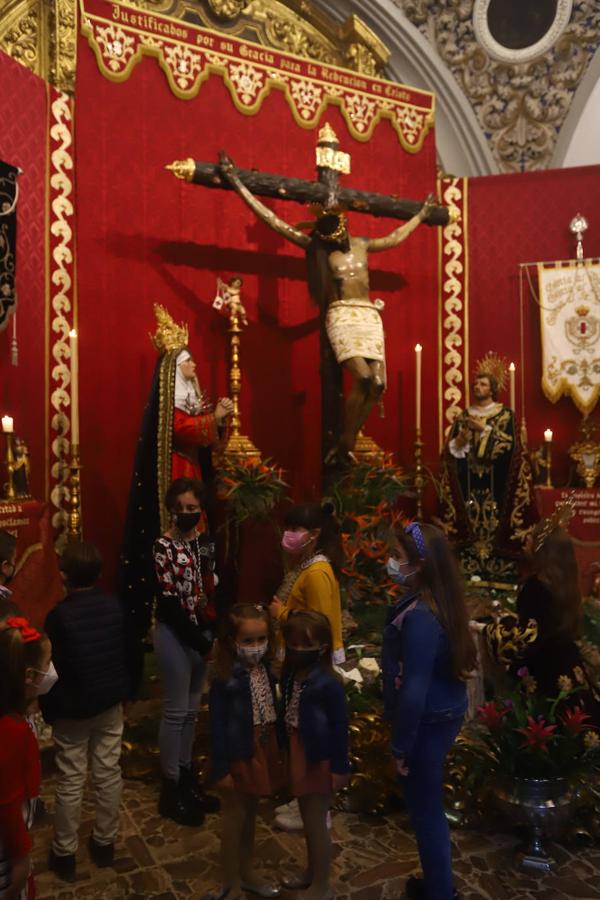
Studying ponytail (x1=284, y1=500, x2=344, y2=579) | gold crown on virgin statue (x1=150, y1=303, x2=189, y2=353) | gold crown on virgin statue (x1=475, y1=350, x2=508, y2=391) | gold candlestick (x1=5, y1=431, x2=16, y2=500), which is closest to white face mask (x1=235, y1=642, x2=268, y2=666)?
ponytail (x1=284, y1=500, x2=344, y2=579)

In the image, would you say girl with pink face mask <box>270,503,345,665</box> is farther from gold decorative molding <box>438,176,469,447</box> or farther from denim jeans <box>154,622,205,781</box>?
gold decorative molding <box>438,176,469,447</box>

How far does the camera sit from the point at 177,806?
363 centimetres

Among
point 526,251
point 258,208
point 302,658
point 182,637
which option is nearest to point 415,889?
point 302,658

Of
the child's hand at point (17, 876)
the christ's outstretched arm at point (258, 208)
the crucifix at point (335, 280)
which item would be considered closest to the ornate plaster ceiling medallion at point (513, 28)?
the crucifix at point (335, 280)

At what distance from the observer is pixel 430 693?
2.77 metres

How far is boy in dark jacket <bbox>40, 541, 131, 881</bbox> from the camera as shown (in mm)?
3092

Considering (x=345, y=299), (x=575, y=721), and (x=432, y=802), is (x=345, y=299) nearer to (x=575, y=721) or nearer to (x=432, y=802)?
(x=575, y=721)

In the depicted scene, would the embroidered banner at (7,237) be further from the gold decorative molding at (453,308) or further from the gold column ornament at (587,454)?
the gold column ornament at (587,454)

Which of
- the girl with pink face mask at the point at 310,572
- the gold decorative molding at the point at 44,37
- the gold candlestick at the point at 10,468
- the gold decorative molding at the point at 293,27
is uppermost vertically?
the gold decorative molding at the point at 293,27

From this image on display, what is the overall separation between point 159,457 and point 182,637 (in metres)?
2.17

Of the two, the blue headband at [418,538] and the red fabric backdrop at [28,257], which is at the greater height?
the red fabric backdrop at [28,257]

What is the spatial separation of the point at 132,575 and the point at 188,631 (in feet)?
6.72

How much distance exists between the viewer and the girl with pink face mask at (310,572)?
3346 mm

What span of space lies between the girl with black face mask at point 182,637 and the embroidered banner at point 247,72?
4.59 metres
